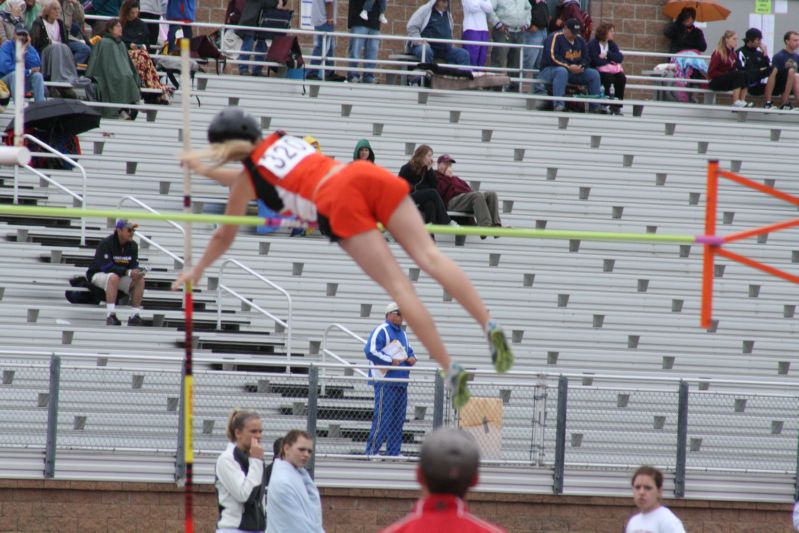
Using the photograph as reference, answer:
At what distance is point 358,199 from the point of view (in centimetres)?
580

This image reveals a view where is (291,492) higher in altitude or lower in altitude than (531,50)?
lower

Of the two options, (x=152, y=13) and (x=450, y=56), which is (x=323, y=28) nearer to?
(x=450, y=56)

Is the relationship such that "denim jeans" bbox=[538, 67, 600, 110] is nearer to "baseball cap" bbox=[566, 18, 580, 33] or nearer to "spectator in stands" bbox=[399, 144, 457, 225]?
"baseball cap" bbox=[566, 18, 580, 33]

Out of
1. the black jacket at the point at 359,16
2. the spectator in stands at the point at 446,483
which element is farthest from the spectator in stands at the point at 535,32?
the spectator in stands at the point at 446,483

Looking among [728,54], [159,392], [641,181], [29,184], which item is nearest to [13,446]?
[159,392]

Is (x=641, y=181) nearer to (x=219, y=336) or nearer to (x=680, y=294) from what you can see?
(x=680, y=294)

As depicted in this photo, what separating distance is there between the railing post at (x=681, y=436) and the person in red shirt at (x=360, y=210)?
4.83 metres

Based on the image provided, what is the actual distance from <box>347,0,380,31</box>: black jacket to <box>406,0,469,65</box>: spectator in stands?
42cm

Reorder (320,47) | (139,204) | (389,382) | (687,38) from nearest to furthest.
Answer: (389,382), (139,204), (320,47), (687,38)

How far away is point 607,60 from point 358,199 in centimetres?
1116

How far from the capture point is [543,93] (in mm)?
16453

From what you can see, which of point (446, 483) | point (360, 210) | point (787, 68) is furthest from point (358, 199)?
point (787, 68)

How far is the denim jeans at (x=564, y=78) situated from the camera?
16.0 meters

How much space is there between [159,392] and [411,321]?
4.52 metres
